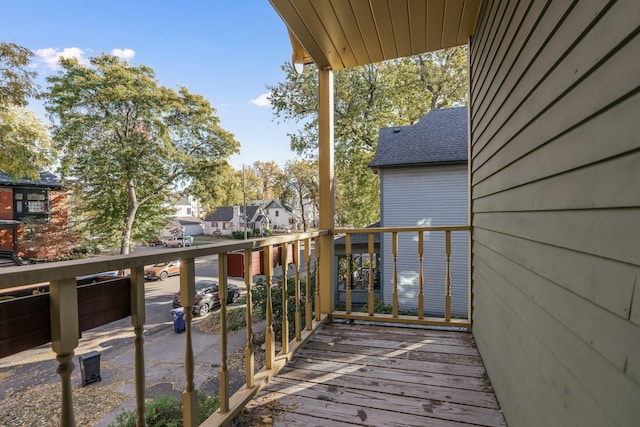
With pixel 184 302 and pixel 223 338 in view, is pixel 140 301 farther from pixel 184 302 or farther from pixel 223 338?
pixel 223 338

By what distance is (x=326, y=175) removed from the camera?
8.53ft

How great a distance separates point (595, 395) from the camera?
0.66 m

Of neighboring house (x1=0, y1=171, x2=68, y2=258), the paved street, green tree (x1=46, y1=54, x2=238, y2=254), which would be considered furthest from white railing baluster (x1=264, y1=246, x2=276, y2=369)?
neighboring house (x1=0, y1=171, x2=68, y2=258)

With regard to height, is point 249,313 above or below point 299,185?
below

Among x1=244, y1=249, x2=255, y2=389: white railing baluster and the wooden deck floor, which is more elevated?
x1=244, y1=249, x2=255, y2=389: white railing baluster

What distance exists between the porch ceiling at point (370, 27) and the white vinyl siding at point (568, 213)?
0.69 meters

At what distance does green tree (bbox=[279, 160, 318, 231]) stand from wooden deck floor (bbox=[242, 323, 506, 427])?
1646cm

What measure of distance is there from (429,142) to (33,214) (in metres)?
15.5

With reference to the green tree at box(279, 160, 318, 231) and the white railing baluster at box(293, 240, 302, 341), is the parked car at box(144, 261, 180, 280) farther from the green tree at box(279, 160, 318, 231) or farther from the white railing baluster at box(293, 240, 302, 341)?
the white railing baluster at box(293, 240, 302, 341)

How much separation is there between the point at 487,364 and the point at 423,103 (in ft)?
37.8

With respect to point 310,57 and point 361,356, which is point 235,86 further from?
point 361,356

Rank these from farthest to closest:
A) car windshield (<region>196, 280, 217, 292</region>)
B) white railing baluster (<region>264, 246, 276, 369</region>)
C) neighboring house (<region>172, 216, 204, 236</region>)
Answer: neighboring house (<region>172, 216, 204, 236</region>) < car windshield (<region>196, 280, 217, 292</region>) < white railing baluster (<region>264, 246, 276, 369</region>)

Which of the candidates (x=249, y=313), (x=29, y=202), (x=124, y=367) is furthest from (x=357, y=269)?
(x=29, y=202)

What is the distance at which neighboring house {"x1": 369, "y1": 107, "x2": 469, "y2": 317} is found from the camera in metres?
7.33
